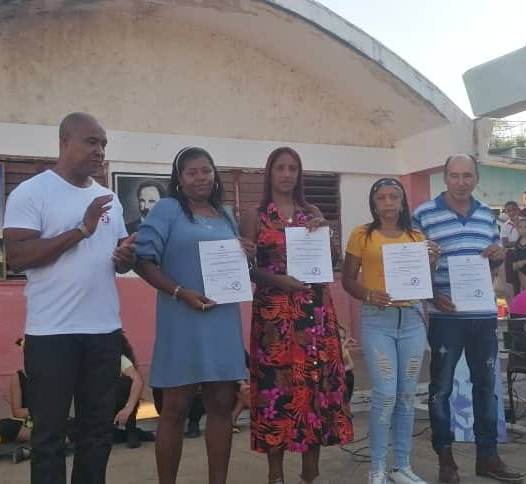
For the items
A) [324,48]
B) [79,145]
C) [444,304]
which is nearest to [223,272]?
[79,145]

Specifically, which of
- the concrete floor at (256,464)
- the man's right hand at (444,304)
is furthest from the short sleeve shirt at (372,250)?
the concrete floor at (256,464)

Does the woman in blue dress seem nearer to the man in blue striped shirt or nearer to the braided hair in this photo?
the braided hair


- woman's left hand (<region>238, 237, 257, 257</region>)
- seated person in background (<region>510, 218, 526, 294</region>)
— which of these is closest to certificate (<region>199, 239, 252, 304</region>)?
woman's left hand (<region>238, 237, 257, 257</region>)

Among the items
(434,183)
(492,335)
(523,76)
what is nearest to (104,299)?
(492,335)

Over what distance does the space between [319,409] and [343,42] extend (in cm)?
449

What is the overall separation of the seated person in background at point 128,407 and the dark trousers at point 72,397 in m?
1.88

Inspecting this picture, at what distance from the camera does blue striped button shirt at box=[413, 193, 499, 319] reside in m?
4.25

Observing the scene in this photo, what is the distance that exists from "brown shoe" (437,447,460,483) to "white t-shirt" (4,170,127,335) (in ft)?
7.37

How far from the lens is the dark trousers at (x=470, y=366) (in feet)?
13.9

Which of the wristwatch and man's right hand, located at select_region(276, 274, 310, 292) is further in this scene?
man's right hand, located at select_region(276, 274, 310, 292)

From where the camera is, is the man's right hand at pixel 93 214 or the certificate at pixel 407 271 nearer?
the man's right hand at pixel 93 214

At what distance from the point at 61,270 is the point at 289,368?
135 centimetres

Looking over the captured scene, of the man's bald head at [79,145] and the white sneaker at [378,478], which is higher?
the man's bald head at [79,145]

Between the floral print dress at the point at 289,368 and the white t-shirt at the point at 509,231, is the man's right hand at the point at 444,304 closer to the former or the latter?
the floral print dress at the point at 289,368
